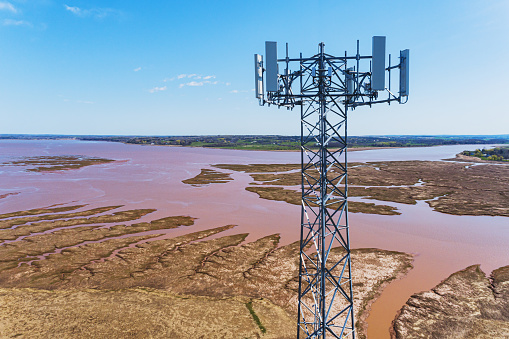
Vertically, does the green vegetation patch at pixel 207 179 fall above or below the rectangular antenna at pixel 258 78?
below

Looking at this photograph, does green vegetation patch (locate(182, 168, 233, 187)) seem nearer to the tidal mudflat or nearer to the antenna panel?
the tidal mudflat

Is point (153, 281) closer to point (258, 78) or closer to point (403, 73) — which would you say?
point (258, 78)

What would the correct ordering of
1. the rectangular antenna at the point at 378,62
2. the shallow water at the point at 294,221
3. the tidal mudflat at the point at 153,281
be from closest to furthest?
the rectangular antenna at the point at 378,62, the tidal mudflat at the point at 153,281, the shallow water at the point at 294,221

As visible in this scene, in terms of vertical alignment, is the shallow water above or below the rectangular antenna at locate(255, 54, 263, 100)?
below

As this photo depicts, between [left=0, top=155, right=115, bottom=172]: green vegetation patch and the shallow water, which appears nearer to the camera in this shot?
the shallow water

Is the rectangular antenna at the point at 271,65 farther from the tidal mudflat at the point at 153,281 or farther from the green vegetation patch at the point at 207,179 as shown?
the green vegetation patch at the point at 207,179

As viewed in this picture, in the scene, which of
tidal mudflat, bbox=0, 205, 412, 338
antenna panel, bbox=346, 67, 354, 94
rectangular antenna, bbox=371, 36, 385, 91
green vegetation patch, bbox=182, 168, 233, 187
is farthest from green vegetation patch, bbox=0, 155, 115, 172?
rectangular antenna, bbox=371, 36, 385, 91

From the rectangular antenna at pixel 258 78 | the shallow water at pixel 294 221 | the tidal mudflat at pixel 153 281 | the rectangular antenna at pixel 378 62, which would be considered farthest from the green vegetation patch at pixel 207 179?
the rectangular antenna at pixel 378 62
